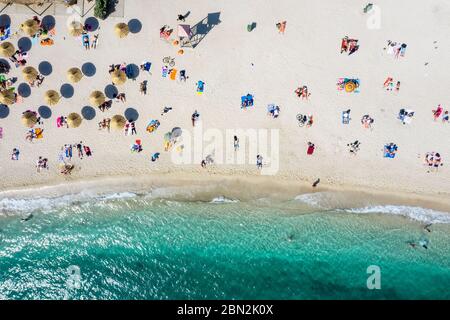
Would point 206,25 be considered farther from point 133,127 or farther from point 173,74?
point 133,127

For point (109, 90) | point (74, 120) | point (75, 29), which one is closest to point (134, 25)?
point (75, 29)

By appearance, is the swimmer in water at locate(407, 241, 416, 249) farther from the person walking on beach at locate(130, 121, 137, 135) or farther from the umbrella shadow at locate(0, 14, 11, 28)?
the umbrella shadow at locate(0, 14, 11, 28)

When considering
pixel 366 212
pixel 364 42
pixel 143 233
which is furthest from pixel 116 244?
pixel 364 42

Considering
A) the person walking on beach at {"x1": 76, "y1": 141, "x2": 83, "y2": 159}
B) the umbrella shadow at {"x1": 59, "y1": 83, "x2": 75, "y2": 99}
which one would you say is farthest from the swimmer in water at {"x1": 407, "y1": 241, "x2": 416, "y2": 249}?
the umbrella shadow at {"x1": 59, "y1": 83, "x2": 75, "y2": 99}

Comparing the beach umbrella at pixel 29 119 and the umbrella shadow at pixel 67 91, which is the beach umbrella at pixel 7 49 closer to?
the umbrella shadow at pixel 67 91

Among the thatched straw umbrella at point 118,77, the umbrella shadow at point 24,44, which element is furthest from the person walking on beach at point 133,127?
the umbrella shadow at point 24,44

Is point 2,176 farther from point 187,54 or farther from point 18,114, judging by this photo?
point 187,54
